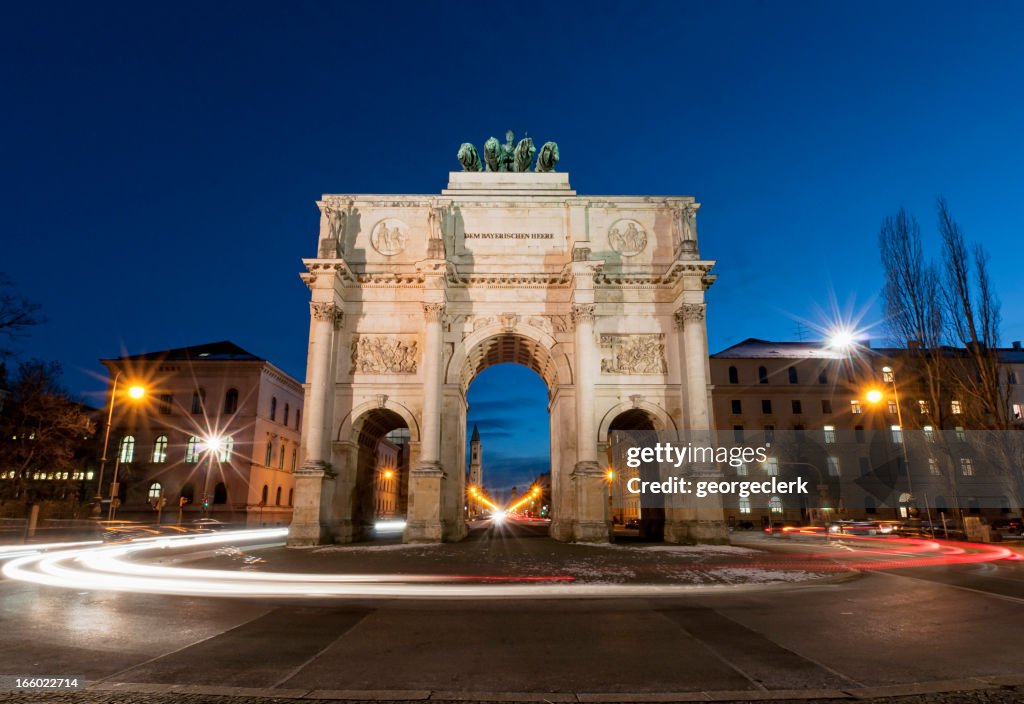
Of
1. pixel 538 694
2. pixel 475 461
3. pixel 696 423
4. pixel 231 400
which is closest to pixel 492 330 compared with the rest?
pixel 696 423

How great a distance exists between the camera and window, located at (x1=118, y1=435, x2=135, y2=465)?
163 ft

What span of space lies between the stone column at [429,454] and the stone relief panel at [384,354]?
1.01 metres

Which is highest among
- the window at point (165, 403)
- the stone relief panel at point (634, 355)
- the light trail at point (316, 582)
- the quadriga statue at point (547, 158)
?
the quadriga statue at point (547, 158)

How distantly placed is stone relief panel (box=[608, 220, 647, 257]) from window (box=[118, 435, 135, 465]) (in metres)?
43.7

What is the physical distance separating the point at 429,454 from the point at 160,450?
3610 centimetres

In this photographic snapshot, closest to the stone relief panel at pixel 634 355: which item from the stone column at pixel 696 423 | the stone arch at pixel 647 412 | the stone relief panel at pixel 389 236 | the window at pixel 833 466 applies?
the stone column at pixel 696 423

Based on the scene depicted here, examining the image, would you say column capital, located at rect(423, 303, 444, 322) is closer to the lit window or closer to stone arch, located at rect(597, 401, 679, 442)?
stone arch, located at rect(597, 401, 679, 442)

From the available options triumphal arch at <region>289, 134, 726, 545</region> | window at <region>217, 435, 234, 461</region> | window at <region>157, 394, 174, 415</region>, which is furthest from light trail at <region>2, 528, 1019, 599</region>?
window at <region>157, 394, 174, 415</region>

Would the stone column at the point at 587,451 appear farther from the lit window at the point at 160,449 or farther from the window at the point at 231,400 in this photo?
the lit window at the point at 160,449

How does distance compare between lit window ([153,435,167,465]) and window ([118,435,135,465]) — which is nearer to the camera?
window ([118,435,135,465])

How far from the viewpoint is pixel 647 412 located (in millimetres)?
27141

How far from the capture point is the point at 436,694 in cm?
491

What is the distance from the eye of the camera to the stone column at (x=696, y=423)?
24.4 m

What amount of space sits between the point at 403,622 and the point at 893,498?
58408 millimetres
